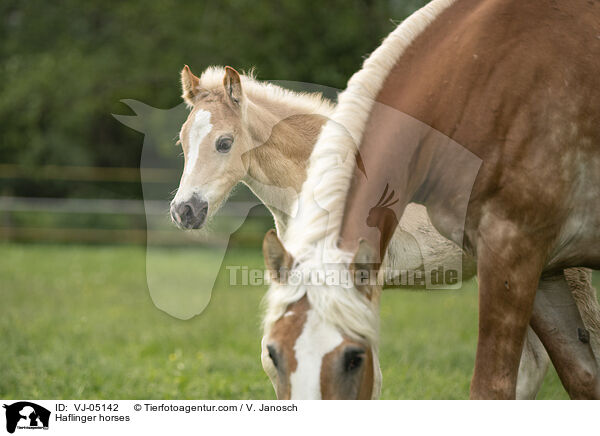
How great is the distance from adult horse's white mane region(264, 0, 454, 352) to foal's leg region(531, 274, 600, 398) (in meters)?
1.01

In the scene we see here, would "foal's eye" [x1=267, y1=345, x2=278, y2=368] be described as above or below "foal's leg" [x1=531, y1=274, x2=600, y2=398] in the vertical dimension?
above

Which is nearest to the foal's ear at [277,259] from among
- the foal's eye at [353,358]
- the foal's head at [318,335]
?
the foal's head at [318,335]

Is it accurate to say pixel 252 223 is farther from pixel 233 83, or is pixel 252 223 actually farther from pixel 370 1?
pixel 233 83

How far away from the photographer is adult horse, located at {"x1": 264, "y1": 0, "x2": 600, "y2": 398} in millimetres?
2199

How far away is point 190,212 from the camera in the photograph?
350cm

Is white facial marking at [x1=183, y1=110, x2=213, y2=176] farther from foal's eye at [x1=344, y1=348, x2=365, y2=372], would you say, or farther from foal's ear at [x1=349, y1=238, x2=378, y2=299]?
foal's eye at [x1=344, y1=348, x2=365, y2=372]

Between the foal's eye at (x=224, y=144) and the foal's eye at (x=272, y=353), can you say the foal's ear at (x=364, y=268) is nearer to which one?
the foal's eye at (x=272, y=353)

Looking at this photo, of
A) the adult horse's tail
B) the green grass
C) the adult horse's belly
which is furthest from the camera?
the green grass

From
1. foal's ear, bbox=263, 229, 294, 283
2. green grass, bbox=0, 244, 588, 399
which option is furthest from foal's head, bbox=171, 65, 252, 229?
foal's ear, bbox=263, 229, 294, 283

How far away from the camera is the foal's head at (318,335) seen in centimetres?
197

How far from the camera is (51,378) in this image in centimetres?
439

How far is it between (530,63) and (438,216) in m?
0.63

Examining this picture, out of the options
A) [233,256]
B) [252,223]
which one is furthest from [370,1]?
[233,256]
